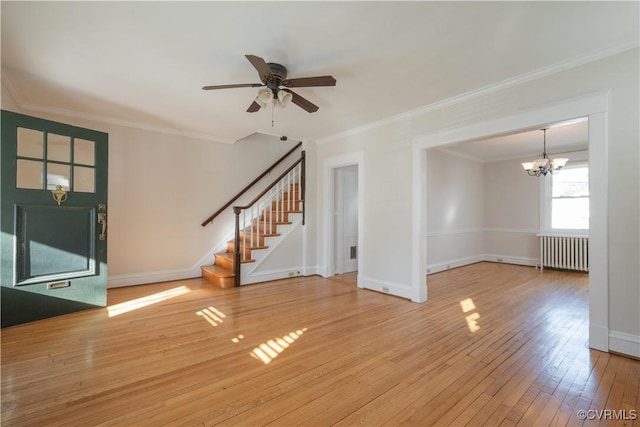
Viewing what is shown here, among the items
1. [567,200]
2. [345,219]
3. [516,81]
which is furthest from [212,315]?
[567,200]

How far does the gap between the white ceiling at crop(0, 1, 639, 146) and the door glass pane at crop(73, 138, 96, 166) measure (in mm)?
616

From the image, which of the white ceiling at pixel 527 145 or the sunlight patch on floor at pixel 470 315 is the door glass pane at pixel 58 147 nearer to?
the sunlight patch on floor at pixel 470 315

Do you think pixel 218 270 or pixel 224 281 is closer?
pixel 224 281

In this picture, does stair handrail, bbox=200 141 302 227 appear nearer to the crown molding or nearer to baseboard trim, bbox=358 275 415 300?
the crown molding

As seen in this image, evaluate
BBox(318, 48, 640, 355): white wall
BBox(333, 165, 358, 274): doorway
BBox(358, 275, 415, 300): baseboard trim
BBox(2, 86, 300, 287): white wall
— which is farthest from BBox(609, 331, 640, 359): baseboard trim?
BBox(2, 86, 300, 287): white wall

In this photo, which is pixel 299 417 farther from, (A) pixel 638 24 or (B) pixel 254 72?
(A) pixel 638 24

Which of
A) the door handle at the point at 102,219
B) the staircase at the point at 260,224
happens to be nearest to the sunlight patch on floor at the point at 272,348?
the staircase at the point at 260,224

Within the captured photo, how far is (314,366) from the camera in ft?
7.43

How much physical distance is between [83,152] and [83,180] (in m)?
0.36

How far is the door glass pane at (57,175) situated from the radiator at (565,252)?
29.4 ft

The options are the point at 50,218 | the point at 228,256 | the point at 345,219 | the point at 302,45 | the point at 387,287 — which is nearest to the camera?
the point at 302,45

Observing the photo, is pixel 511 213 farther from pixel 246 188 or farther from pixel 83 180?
pixel 83 180

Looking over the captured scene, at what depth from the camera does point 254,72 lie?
9.69 feet

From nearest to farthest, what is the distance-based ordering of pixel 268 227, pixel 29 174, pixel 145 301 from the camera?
1. pixel 29 174
2. pixel 145 301
3. pixel 268 227
